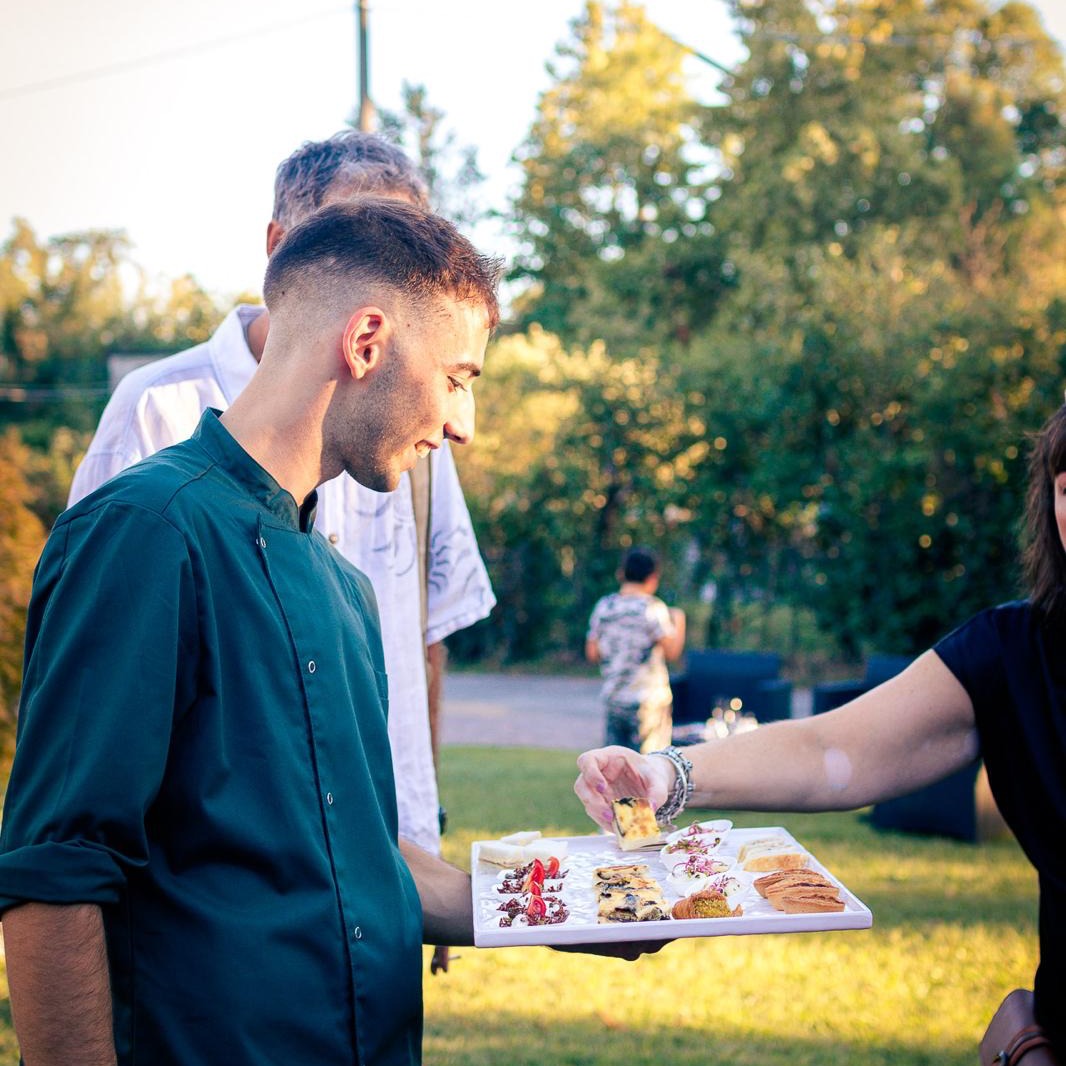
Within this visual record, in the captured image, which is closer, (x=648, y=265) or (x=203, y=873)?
(x=203, y=873)

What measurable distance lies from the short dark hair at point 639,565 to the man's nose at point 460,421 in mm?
6521

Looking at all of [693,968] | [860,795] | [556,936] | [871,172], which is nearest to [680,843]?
[860,795]

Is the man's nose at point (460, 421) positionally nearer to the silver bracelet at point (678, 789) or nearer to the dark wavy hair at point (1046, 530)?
the silver bracelet at point (678, 789)

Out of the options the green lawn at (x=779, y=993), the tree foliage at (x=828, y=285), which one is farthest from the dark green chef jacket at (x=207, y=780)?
the tree foliage at (x=828, y=285)

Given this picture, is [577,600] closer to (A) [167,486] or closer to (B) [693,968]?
(B) [693,968]

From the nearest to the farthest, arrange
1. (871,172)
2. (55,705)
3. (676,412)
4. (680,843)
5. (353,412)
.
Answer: (55,705)
(353,412)
(680,843)
(676,412)
(871,172)

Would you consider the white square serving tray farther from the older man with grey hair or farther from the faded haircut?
the faded haircut

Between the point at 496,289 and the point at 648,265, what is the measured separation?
2883 cm

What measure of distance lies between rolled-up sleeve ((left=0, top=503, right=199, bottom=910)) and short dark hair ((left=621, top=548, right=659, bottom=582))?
712cm

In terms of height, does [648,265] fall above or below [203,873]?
above

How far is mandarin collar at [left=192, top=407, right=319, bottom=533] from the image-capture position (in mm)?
1597

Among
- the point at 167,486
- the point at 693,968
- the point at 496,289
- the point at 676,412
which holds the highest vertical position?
the point at 676,412

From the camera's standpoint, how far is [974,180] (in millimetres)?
28547

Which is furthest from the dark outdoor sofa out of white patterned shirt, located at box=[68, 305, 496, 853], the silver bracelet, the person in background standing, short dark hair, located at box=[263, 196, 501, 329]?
short dark hair, located at box=[263, 196, 501, 329]
